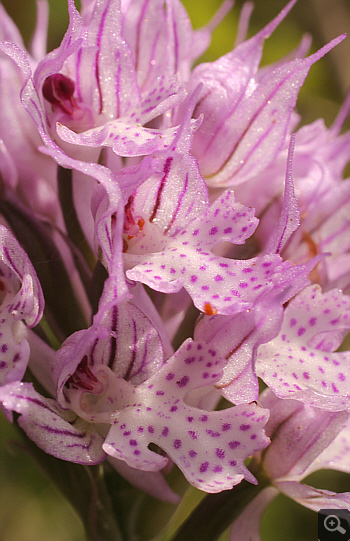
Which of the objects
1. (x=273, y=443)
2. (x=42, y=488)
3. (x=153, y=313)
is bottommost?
(x=42, y=488)

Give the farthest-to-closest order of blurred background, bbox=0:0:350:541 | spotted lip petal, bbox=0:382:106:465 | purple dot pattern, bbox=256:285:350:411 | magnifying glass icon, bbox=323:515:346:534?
blurred background, bbox=0:0:350:541 < magnifying glass icon, bbox=323:515:346:534 < purple dot pattern, bbox=256:285:350:411 < spotted lip petal, bbox=0:382:106:465

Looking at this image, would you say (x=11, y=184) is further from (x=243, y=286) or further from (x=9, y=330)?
(x=243, y=286)

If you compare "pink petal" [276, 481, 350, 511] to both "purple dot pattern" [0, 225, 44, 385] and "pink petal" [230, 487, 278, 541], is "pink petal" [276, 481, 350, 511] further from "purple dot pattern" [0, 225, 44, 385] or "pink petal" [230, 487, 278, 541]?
"purple dot pattern" [0, 225, 44, 385]

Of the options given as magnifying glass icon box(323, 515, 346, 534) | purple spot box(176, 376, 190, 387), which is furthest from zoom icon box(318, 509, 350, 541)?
purple spot box(176, 376, 190, 387)

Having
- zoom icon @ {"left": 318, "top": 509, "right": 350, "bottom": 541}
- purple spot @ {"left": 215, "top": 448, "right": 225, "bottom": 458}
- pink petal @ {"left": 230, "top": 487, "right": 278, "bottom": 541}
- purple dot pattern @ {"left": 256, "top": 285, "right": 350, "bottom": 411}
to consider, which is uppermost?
purple dot pattern @ {"left": 256, "top": 285, "right": 350, "bottom": 411}

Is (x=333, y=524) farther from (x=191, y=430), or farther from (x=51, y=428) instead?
(x=51, y=428)

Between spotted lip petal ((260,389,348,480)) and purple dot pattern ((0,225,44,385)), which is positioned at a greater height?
purple dot pattern ((0,225,44,385))

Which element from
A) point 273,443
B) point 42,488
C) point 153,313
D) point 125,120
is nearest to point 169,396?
point 153,313
